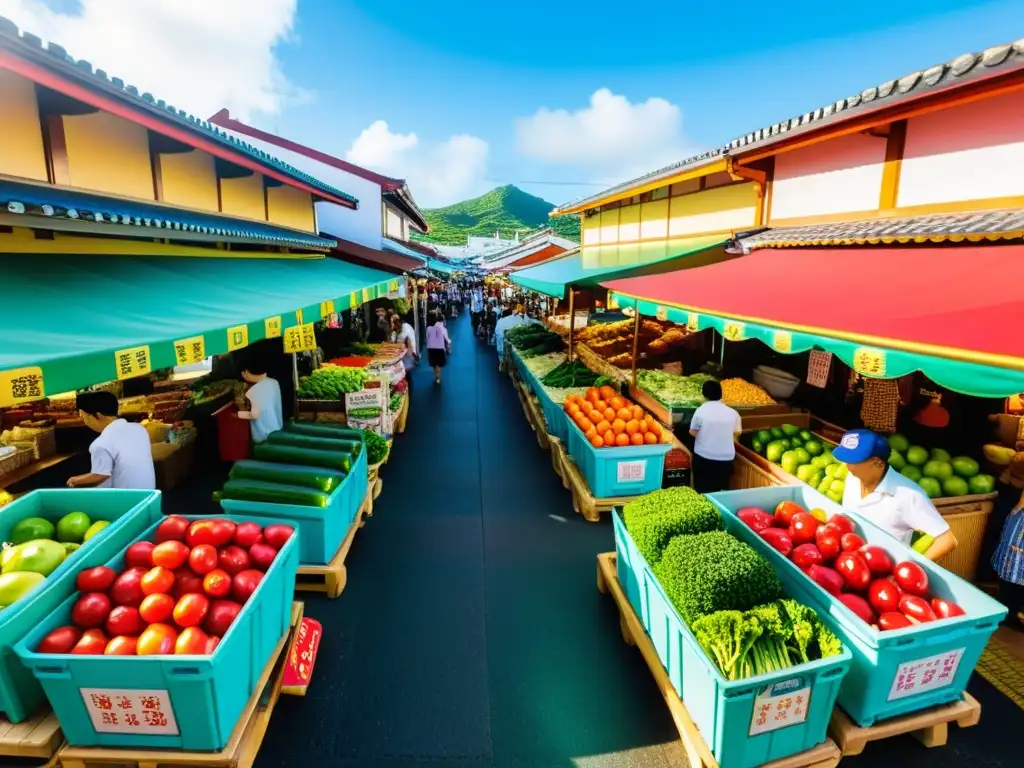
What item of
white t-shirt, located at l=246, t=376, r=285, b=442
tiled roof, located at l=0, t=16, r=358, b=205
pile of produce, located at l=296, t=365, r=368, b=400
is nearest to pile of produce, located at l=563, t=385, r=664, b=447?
pile of produce, located at l=296, t=365, r=368, b=400

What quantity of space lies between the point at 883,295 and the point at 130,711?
5.53m

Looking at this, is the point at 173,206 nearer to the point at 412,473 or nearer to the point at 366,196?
the point at 412,473

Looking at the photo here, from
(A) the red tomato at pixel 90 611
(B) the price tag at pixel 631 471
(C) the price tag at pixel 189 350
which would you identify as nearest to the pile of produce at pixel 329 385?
(C) the price tag at pixel 189 350

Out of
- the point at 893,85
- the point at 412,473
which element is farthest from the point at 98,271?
the point at 893,85

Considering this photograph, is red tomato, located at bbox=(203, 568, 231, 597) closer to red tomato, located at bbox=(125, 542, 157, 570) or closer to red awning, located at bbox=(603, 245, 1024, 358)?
red tomato, located at bbox=(125, 542, 157, 570)

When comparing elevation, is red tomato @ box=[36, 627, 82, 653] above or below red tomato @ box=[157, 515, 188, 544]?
below

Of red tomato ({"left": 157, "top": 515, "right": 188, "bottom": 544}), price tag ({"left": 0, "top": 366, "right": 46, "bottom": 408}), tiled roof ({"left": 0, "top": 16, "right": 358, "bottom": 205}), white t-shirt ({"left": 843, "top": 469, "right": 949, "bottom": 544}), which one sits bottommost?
red tomato ({"left": 157, "top": 515, "right": 188, "bottom": 544})

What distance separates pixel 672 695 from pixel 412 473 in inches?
205

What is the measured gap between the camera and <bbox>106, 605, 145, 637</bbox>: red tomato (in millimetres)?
2820

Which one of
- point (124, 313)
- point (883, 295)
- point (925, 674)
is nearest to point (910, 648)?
point (925, 674)

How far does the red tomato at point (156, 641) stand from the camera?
2670mm

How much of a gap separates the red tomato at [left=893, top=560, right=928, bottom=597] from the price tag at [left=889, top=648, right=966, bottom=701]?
0.33 metres

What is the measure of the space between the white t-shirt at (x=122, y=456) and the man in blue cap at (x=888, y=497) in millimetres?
5376

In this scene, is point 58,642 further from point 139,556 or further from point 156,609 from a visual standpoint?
point 139,556
